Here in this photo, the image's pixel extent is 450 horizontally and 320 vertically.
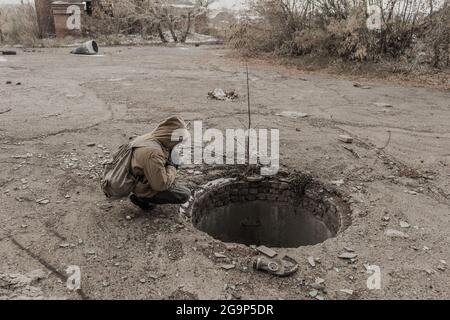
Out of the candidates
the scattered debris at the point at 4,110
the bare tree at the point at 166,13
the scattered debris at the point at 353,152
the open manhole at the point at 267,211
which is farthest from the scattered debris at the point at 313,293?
the bare tree at the point at 166,13

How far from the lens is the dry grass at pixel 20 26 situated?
15411 mm

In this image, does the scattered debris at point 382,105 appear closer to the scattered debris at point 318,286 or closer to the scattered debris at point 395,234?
the scattered debris at point 395,234

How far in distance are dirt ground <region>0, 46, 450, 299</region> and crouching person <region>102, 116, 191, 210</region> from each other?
34cm

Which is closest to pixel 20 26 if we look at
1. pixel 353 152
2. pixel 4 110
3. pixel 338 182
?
pixel 4 110

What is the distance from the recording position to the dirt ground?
317 centimetres

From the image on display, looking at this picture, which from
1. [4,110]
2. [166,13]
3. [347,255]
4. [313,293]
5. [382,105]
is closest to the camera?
[313,293]

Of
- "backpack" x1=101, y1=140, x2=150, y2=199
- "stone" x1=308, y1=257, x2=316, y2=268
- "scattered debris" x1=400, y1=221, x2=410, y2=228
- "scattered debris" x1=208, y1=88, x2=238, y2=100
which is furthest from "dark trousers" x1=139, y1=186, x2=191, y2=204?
"scattered debris" x1=208, y1=88, x2=238, y2=100

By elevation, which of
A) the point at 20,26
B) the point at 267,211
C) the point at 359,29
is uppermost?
the point at 359,29

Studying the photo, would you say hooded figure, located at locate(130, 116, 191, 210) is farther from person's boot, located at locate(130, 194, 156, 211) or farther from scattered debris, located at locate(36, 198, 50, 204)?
scattered debris, located at locate(36, 198, 50, 204)

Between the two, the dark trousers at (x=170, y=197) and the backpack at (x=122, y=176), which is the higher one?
the backpack at (x=122, y=176)

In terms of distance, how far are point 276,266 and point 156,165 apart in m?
1.28

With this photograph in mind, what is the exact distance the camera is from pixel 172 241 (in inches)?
142

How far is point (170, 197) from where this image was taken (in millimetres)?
3969

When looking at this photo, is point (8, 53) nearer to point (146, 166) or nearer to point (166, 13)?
point (166, 13)
